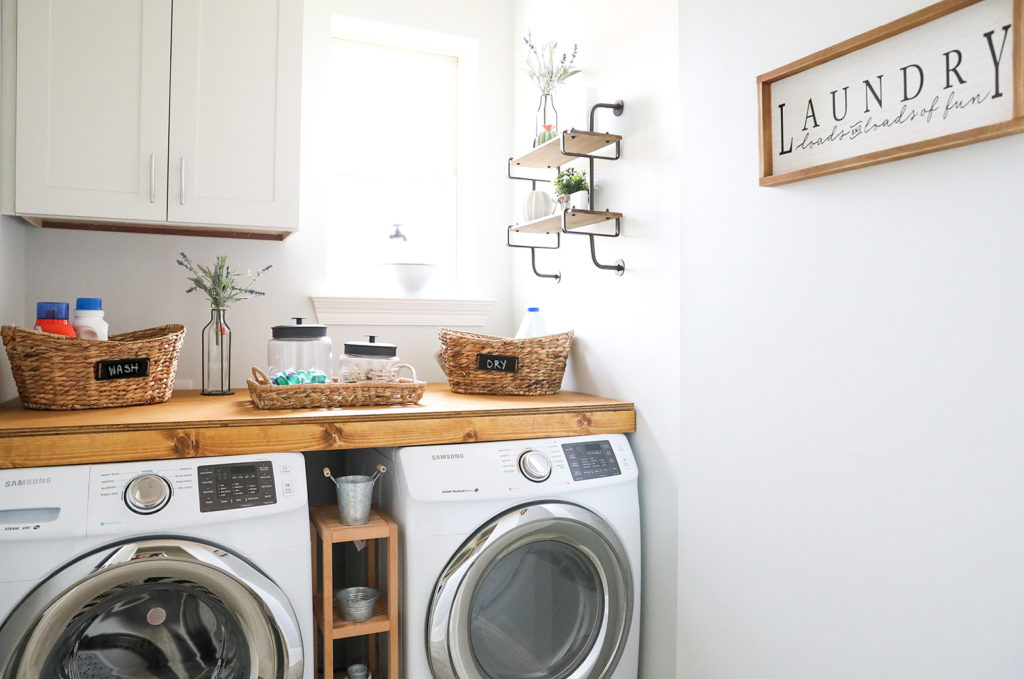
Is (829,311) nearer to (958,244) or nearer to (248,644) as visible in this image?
(958,244)

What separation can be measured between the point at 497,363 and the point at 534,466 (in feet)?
1.32

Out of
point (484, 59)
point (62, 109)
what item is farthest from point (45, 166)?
point (484, 59)

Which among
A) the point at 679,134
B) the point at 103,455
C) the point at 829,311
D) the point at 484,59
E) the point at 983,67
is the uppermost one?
the point at 484,59

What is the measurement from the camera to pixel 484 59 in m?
2.78

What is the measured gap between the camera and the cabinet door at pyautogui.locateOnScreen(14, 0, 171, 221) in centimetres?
187

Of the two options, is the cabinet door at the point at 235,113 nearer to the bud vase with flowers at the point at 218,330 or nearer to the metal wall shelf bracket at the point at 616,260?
the bud vase with flowers at the point at 218,330

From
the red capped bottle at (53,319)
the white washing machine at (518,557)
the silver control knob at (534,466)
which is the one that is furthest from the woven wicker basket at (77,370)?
the silver control knob at (534,466)

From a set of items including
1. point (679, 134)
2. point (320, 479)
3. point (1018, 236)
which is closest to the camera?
point (1018, 236)

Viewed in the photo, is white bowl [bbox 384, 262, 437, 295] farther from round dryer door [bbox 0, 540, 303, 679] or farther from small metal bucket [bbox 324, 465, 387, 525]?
round dryer door [bbox 0, 540, 303, 679]

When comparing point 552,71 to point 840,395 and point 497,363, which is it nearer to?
point 497,363

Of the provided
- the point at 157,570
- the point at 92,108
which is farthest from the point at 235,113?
the point at 157,570

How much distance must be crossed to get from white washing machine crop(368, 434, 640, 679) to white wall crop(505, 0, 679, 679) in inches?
2.7

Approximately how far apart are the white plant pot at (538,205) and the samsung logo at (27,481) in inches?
60.2

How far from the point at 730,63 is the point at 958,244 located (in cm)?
73
